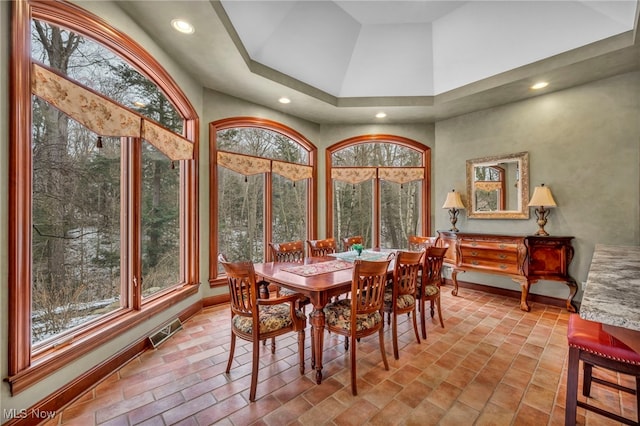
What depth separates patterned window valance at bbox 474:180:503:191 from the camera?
14.0 ft

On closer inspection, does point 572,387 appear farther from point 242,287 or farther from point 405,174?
point 405,174

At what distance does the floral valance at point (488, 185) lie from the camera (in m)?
4.28

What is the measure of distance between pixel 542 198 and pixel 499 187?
686mm

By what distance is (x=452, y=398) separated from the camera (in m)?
1.92

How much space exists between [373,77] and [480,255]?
3109 millimetres

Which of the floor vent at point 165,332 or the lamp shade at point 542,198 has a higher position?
the lamp shade at point 542,198

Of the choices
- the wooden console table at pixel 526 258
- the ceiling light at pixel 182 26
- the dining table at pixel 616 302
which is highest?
the ceiling light at pixel 182 26

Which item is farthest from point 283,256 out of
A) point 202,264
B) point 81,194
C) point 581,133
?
point 581,133

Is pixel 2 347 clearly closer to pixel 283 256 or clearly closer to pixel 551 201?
pixel 283 256

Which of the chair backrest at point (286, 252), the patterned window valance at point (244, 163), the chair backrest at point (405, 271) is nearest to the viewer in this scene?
the chair backrest at point (405, 271)

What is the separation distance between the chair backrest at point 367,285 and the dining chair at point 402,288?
264mm

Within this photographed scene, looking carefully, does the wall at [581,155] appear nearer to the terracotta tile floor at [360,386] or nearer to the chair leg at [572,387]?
the terracotta tile floor at [360,386]

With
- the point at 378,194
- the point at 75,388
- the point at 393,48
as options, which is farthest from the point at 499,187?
the point at 75,388

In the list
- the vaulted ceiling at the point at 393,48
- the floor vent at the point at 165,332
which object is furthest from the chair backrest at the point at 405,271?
the vaulted ceiling at the point at 393,48
